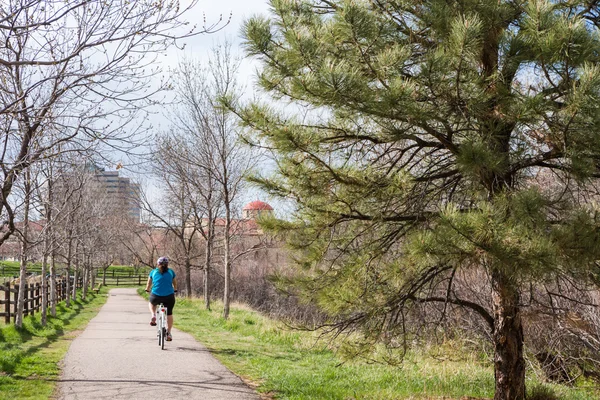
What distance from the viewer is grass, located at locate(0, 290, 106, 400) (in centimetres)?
766

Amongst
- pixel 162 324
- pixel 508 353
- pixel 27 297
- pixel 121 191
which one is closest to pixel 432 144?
pixel 508 353

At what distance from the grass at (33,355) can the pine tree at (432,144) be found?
3790 millimetres

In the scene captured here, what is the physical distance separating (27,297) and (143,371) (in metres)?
9.87

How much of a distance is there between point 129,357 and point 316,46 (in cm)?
699

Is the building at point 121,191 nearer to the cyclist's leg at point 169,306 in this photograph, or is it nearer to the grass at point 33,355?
the grass at point 33,355

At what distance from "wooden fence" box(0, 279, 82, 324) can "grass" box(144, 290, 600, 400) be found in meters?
5.82

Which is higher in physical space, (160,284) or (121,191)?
(121,191)

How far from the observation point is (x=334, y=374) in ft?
29.6

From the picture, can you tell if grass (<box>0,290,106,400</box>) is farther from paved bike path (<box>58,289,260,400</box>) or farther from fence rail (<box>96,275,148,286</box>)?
fence rail (<box>96,275,148,286</box>)

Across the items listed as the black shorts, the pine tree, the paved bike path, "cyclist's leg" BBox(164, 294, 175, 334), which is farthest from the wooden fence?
the pine tree

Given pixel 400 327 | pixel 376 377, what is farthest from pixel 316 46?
pixel 376 377

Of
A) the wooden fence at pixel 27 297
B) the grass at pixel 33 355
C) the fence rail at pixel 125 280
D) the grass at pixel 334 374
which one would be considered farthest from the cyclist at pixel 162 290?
the fence rail at pixel 125 280

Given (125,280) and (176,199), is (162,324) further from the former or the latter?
(125,280)

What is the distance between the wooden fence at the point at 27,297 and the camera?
15871 millimetres
